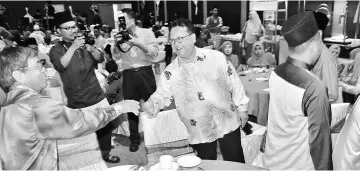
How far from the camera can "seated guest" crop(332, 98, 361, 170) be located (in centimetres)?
141

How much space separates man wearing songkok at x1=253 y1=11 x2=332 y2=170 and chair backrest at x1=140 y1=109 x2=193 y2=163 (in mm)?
915

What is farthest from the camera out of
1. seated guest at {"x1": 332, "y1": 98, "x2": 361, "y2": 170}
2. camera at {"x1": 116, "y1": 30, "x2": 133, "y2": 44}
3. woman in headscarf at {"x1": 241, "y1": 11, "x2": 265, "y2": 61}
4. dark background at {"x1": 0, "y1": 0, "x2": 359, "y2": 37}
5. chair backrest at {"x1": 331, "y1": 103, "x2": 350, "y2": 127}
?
dark background at {"x1": 0, "y1": 0, "x2": 359, "y2": 37}

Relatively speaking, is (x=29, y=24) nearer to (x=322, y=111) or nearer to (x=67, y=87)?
(x=67, y=87)

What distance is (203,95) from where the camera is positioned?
84.0 inches

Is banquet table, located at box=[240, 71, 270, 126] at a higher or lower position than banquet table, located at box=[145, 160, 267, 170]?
lower

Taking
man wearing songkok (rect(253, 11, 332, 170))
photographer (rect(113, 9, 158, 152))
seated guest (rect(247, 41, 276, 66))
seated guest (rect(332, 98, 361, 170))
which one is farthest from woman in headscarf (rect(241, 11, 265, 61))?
seated guest (rect(332, 98, 361, 170))

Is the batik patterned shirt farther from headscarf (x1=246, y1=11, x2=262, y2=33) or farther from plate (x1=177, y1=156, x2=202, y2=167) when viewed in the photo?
headscarf (x1=246, y1=11, x2=262, y2=33)

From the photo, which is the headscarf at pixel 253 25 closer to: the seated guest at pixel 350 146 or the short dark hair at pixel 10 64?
the seated guest at pixel 350 146

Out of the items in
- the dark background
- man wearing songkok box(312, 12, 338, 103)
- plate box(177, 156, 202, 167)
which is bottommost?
plate box(177, 156, 202, 167)

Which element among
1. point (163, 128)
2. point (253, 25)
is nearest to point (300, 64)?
point (163, 128)

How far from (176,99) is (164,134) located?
36 centimetres

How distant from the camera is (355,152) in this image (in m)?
1.45

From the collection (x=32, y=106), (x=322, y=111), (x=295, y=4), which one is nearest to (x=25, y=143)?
(x=32, y=106)

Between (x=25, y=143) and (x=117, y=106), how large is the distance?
0.55m
